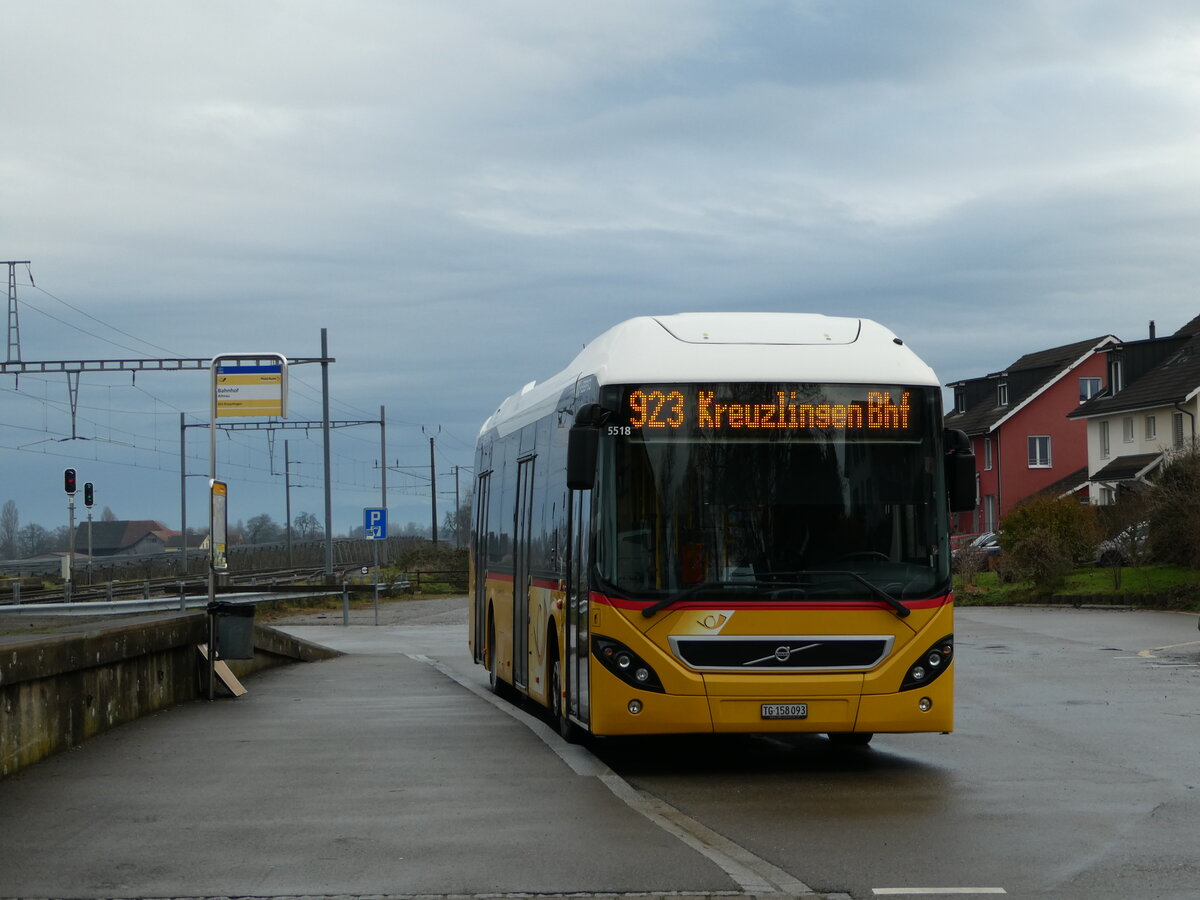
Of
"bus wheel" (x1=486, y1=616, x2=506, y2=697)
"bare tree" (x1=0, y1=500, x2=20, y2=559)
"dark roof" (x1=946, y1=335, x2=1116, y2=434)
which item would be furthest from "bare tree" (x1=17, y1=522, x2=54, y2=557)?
"bus wheel" (x1=486, y1=616, x2=506, y2=697)

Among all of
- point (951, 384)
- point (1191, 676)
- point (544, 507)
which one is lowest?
point (1191, 676)

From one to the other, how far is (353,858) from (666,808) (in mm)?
2348

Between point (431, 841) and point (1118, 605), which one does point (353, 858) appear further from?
point (1118, 605)

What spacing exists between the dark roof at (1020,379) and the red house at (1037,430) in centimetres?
4

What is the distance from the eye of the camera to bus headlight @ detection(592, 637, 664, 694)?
11016 mm

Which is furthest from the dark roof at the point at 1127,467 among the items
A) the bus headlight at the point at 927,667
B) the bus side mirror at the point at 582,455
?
the bus side mirror at the point at 582,455

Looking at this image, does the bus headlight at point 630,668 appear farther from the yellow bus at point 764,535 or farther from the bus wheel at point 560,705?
the bus wheel at point 560,705

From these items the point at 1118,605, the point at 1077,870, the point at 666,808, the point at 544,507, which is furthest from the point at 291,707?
the point at 1118,605

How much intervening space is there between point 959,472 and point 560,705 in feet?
12.5

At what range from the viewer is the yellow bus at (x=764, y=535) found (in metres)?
11.0

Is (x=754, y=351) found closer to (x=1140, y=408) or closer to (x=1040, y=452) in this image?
(x=1140, y=408)

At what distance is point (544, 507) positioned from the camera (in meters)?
14.6

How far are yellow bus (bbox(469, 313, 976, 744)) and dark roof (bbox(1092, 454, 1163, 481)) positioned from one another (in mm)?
50765

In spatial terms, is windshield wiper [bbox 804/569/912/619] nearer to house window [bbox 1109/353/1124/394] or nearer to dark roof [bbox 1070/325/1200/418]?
dark roof [bbox 1070/325/1200/418]
